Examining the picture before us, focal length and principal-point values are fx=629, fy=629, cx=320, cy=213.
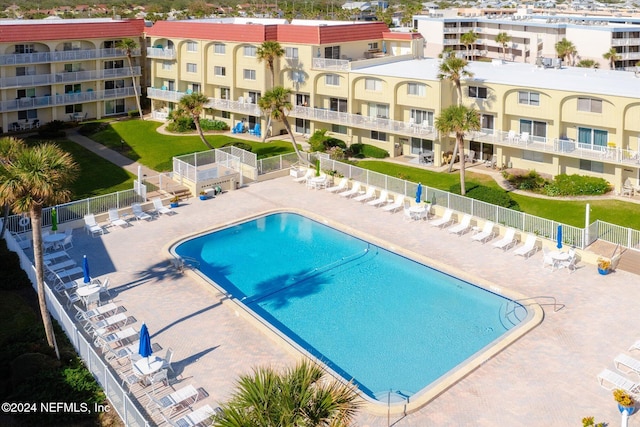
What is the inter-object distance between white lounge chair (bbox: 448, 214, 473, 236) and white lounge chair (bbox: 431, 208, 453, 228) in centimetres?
57

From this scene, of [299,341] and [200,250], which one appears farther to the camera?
[200,250]

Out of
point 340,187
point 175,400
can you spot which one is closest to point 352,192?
point 340,187

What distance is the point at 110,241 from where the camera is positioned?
29.3 m

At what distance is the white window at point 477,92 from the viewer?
42.1 m

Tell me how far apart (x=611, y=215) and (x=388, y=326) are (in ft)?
60.8

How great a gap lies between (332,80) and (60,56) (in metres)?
24.0

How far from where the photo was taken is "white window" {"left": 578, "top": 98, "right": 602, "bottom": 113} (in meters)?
37.2

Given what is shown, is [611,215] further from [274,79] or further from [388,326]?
[274,79]

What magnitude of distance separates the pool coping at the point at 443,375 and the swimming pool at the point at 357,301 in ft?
0.83

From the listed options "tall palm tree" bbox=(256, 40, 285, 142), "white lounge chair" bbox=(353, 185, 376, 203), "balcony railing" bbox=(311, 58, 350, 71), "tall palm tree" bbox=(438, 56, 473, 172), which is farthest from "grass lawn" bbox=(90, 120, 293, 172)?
"white lounge chair" bbox=(353, 185, 376, 203)

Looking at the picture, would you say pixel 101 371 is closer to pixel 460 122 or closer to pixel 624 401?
pixel 624 401

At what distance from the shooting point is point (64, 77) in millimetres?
54406

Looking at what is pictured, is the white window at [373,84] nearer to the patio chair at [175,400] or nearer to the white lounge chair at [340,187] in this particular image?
the white lounge chair at [340,187]

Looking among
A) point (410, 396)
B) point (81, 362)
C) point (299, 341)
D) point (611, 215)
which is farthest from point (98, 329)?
point (611, 215)
